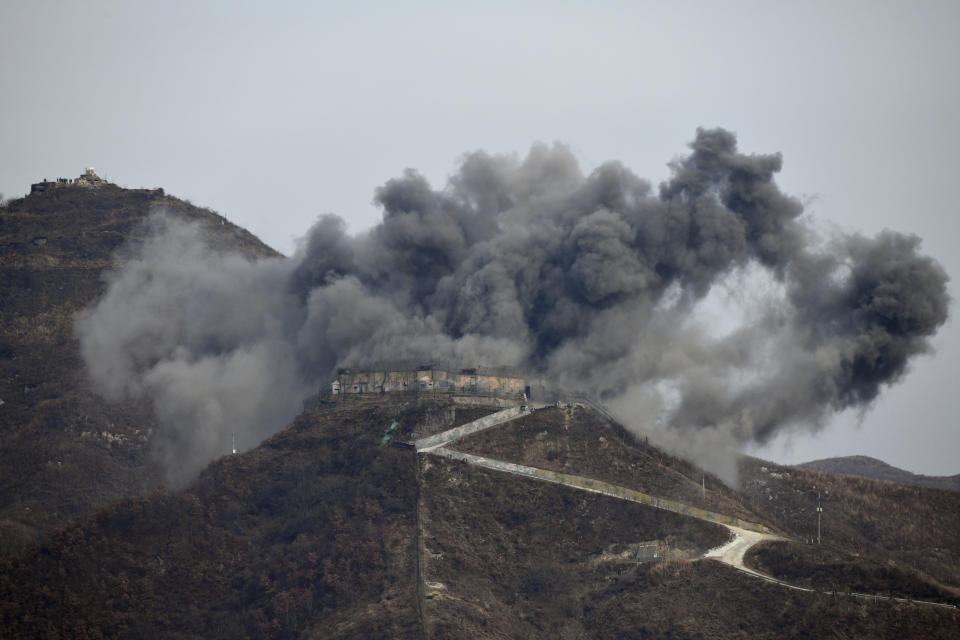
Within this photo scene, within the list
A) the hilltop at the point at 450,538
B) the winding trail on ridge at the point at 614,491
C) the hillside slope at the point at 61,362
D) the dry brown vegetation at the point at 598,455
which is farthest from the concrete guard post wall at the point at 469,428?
the hillside slope at the point at 61,362

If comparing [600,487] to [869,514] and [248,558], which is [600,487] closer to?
[869,514]

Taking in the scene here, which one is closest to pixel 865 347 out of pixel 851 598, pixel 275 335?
pixel 851 598

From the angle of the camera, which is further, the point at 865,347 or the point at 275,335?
the point at 275,335

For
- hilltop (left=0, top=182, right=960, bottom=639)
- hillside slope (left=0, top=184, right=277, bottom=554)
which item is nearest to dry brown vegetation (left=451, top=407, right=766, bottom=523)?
hilltop (left=0, top=182, right=960, bottom=639)

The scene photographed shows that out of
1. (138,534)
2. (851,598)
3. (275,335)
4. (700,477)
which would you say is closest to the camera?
(851,598)

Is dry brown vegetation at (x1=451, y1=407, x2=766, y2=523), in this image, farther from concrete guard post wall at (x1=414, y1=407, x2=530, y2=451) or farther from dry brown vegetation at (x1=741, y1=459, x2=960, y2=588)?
dry brown vegetation at (x1=741, y1=459, x2=960, y2=588)

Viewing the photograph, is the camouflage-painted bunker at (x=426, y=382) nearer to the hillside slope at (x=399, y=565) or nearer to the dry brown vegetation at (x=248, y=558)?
the dry brown vegetation at (x=248, y=558)

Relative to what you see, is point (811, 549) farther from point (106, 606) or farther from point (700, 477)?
point (106, 606)

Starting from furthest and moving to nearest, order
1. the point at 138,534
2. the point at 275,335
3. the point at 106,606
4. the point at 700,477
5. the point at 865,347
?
the point at 275,335
the point at 865,347
the point at 700,477
the point at 138,534
the point at 106,606
